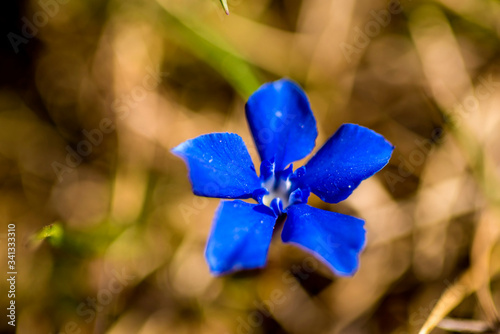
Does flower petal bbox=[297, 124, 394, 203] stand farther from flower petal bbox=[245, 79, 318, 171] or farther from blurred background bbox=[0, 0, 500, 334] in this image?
blurred background bbox=[0, 0, 500, 334]

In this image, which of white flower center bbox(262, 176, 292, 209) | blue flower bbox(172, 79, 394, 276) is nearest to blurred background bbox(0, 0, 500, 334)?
white flower center bbox(262, 176, 292, 209)

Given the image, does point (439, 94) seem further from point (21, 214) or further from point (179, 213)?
point (21, 214)

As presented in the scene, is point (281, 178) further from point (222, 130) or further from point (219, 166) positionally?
point (222, 130)

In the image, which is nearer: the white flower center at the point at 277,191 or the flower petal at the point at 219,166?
the flower petal at the point at 219,166

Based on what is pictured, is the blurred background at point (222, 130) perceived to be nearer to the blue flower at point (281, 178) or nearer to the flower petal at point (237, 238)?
the blue flower at point (281, 178)

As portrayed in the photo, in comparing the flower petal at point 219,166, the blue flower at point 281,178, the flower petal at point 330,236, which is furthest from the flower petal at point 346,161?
the flower petal at point 219,166

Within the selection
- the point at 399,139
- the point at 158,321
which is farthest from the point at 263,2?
the point at 158,321
